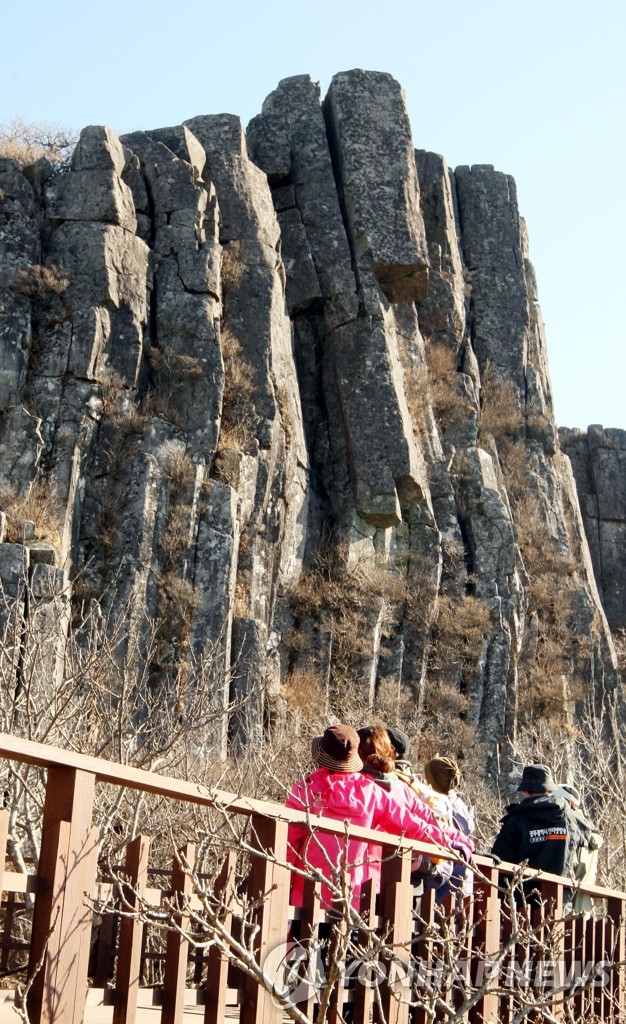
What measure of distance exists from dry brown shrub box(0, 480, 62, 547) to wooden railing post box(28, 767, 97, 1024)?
2379 cm

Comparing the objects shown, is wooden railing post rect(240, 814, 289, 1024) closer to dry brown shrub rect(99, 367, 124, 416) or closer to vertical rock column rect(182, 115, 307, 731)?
vertical rock column rect(182, 115, 307, 731)

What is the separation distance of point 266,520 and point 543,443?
632 inches

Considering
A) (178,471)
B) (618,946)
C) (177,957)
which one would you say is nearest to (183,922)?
(177,957)

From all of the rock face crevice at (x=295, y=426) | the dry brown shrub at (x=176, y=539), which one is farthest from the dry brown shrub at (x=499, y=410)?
the dry brown shrub at (x=176, y=539)

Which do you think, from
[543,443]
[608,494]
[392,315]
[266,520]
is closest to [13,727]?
[266,520]

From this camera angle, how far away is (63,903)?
163 inches

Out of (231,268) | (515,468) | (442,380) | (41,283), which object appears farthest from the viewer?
(515,468)

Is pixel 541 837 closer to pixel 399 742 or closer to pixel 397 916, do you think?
pixel 399 742

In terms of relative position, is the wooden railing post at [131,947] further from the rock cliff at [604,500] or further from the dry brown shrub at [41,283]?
the rock cliff at [604,500]

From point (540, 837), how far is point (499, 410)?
38.1 metres

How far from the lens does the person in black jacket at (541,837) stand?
8.24 m

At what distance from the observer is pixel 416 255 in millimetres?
39938

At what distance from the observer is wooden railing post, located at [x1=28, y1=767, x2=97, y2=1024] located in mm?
4055

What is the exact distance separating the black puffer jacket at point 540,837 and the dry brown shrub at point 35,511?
67.3ft
